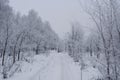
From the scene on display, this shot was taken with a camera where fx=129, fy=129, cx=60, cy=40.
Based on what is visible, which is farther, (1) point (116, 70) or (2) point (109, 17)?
(2) point (109, 17)

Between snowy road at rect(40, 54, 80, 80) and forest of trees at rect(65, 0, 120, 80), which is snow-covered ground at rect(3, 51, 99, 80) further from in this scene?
forest of trees at rect(65, 0, 120, 80)

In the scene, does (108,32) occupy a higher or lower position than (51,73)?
higher

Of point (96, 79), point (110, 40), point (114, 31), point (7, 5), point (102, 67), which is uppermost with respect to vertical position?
point (7, 5)

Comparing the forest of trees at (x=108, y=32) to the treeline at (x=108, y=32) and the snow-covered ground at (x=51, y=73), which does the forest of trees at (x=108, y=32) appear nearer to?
the treeline at (x=108, y=32)

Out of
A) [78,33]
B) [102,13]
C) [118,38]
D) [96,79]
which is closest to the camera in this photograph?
[118,38]

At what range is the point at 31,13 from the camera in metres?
28.7

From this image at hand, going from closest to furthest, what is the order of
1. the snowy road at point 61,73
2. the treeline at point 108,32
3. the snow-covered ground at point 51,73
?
the treeline at point 108,32 < the snow-covered ground at point 51,73 < the snowy road at point 61,73

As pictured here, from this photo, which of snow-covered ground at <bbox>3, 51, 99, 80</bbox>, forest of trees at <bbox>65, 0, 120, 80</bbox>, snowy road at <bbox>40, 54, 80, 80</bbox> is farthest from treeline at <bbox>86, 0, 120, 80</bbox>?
snowy road at <bbox>40, 54, 80, 80</bbox>

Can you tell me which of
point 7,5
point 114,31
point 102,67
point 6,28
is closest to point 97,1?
point 114,31

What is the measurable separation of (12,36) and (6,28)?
3.59ft

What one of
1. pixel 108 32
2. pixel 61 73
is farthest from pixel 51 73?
pixel 108 32

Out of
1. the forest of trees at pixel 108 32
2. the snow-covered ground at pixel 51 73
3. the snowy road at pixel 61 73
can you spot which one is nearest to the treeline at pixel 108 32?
the forest of trees at pixel 108 32

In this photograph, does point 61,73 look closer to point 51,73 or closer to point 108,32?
point 51,73

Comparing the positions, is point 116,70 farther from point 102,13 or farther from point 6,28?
point 6,28
